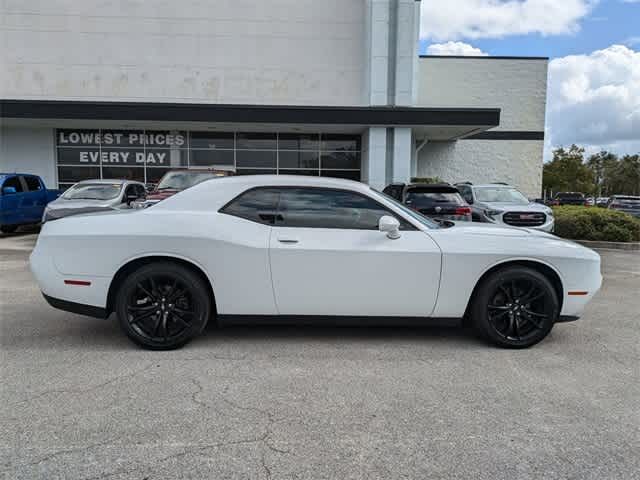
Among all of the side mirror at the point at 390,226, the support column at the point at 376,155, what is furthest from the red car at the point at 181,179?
the support column at the point at 376,155

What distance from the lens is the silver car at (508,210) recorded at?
1190 centimetres

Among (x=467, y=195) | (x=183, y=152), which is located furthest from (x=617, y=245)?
(x=183, y=152)

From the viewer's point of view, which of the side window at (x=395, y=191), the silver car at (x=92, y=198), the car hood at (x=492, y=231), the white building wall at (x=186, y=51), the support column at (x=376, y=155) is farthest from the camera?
the white building wall at (x=186, y=51)

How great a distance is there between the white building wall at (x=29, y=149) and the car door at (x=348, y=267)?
64.7 ft

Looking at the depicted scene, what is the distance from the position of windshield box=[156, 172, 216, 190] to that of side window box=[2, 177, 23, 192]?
18.2 ft

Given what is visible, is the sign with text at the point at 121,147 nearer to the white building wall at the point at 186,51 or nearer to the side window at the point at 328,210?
the white building wall at the point at 186,51

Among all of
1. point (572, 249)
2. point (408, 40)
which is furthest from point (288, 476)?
point (408, 40)

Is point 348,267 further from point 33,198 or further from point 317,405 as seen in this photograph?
point 33,198

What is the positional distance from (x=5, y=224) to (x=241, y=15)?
12.4m

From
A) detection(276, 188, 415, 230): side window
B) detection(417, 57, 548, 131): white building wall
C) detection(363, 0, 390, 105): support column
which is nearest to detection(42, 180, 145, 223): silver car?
detection(276, 188, 415, 230): side window

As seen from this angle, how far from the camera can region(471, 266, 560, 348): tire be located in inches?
180

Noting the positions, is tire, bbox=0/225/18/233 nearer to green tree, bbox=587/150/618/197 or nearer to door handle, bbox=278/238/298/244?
door handle, bbox=278/238/298/244

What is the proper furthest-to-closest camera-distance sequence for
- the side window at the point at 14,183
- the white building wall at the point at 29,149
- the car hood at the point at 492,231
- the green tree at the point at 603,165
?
the green tree at the point at 603,165, the white building wall at the point at 29,149, the side window at the point at 14,183, the car hood at the point at 492,231

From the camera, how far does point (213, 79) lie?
66.9 ft
